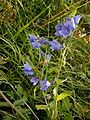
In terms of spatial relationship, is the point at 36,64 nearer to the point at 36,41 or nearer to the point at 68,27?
the point at 36,41

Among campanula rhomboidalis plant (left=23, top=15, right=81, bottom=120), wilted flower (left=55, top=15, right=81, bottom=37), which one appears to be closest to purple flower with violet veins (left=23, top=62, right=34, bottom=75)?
campanula rhomboidalis plant (left=23, top=15, right=81, bottom=120)

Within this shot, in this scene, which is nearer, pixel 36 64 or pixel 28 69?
pixel 28 69

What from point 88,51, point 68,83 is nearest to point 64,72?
point 68,83

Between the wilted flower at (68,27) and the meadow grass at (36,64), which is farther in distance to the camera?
the meadow grass at (36,64)

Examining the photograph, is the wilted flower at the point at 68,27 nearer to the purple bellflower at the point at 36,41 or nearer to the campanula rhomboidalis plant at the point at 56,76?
the campanula rhomboidalis plant at the point at 56,76

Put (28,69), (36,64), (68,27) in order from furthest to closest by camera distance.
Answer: (36,64) < (28,69) < (68,27)

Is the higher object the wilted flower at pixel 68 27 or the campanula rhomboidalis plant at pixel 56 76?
the wilted flower at pixel 68 27

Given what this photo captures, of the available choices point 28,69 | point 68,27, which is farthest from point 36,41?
point 68,27

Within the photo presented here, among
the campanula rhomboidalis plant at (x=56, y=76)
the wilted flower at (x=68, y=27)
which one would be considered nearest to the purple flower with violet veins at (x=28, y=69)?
the campanula rhomboidalis plant at (x=56, y=76)
